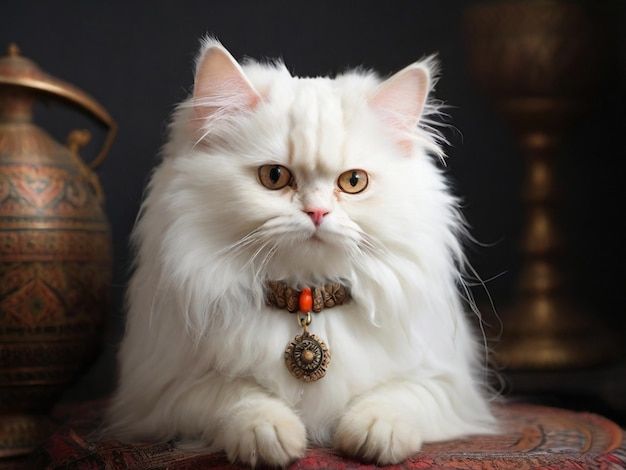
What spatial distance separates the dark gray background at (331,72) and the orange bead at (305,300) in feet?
3.01

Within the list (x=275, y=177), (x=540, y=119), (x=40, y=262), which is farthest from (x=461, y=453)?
(x=540, y=119)

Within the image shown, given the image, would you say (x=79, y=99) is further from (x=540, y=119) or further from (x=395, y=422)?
(x=540, y=119)

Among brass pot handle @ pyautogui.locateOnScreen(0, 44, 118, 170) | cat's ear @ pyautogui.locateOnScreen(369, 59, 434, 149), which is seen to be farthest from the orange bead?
brass pot handle @ pyautogui.locateOnScreen(0, 44, 118, 170)

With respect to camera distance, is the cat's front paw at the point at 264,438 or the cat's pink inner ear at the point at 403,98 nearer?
the cat's front paw at the point at 264,438

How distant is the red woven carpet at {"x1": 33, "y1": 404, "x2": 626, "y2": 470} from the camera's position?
44.0 inches

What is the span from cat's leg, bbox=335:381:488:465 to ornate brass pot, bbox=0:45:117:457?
2.26 feet

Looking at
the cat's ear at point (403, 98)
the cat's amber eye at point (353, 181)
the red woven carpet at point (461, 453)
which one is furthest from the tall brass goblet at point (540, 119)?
the cat's amber eye at point (353, 181)

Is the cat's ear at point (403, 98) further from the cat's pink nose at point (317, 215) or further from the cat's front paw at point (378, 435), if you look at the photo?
the cat's front paw at point (378, 435)

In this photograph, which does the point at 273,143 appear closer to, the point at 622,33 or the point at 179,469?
the point at 179,469

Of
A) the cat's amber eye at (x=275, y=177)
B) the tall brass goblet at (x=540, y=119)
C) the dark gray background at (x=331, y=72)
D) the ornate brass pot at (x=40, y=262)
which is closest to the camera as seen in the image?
the cat's amber eye at (x=275, y=177)

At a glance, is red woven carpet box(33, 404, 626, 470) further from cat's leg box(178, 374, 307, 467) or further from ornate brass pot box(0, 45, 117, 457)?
ornate brass pot box(0, 45, 117, 457)

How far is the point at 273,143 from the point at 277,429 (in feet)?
1.35

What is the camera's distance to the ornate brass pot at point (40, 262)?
1.53 metres

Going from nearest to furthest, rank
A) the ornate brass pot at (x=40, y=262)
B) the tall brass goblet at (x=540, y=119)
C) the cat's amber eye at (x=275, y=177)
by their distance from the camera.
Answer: the cat's amber eye at (x=275, y=177)
the ornate brass pot at (x=40, y=262)
the tall brass goblet at (x=540, y=119)
